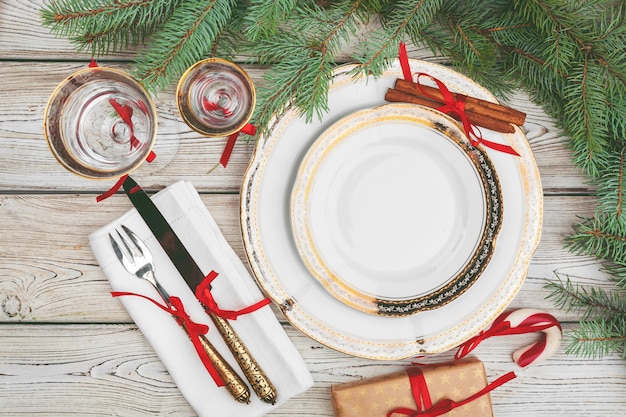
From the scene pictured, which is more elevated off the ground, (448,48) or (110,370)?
(448,48)

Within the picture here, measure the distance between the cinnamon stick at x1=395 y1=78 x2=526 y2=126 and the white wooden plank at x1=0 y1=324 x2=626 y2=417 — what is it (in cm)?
41

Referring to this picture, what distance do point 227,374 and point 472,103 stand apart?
1.99 feet

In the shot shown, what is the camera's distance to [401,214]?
30.9 inches

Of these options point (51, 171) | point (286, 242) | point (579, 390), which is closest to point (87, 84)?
point (51, 171)

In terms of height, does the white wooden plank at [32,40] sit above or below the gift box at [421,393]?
above

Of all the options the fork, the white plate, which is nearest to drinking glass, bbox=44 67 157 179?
the fork

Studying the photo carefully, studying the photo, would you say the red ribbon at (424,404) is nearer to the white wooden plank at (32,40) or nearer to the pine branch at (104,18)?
the white wooden plank at (32,40)

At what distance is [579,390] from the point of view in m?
0.88

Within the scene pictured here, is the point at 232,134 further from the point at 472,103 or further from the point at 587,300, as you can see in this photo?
the point at 587,300

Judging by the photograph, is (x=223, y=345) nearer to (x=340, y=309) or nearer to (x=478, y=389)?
(x=340, y=309)

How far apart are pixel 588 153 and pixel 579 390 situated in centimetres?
45

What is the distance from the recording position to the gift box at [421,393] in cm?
82

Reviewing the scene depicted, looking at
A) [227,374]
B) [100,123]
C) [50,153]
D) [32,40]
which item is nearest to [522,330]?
[227,374]

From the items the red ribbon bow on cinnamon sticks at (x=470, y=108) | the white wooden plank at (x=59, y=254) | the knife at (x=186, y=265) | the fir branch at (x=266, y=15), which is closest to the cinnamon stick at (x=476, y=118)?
the red ribbon bow on cinnamon sticks at (x=470, y=108)
